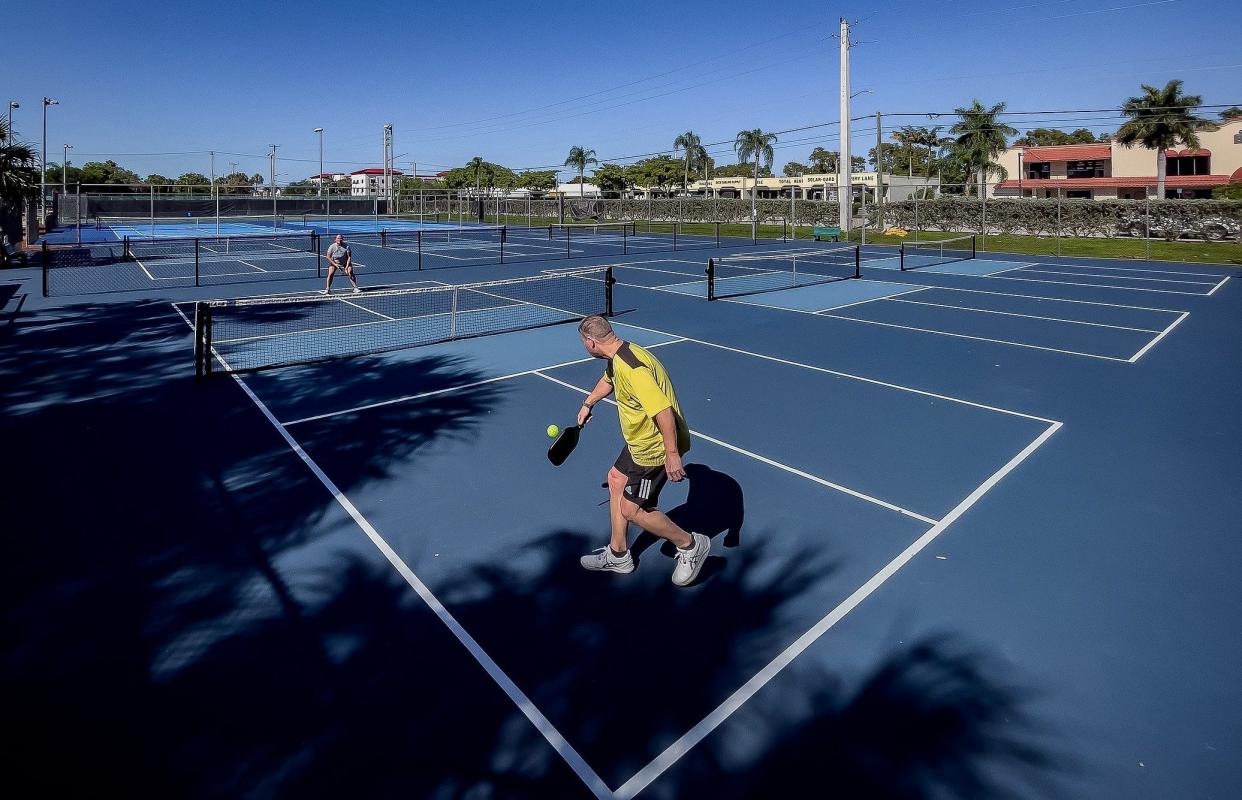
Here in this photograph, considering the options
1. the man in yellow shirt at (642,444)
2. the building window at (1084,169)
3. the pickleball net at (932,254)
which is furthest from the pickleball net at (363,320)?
the building window at (1084,169)

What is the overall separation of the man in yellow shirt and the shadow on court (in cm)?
29

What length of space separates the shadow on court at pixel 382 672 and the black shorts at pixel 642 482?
29.7 inches

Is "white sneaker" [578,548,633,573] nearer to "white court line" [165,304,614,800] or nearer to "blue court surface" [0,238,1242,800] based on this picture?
"blue court surface" [0,238,1242,800]

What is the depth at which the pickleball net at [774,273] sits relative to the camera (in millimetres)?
22559

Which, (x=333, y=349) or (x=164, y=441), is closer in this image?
(x=164, y=441)

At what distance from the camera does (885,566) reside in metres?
6.26

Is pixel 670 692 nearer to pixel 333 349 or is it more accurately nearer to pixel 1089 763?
pixel 1089 763

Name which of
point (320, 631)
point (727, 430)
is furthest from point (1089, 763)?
point (727, 430)

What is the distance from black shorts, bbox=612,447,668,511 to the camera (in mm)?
5633

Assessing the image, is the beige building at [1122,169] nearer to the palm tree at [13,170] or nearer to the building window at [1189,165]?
the building window at [1189,165]

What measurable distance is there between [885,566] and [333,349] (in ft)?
37.7

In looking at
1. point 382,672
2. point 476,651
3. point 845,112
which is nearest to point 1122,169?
point 845,112

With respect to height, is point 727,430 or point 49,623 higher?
point 727,430

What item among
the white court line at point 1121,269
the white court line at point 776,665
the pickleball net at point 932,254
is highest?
the pickleball net at point 932,254
